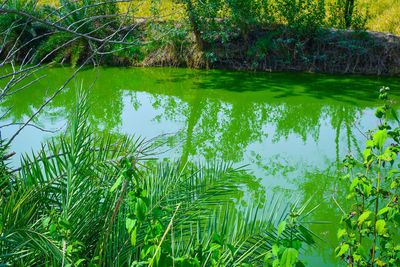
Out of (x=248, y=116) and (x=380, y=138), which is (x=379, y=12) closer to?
(x=248, y=116)

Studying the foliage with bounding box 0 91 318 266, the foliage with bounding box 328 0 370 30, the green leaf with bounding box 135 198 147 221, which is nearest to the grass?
the foliage with bounding box 328 0 370 30

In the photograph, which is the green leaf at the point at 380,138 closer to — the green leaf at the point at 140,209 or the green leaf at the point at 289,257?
the green leaf at the point at 289,257

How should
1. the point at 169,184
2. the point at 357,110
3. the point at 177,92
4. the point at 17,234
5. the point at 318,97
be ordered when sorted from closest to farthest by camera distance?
the point at 17,234
the point at 169,184
the point at 357,110
the point at 318,97
the point at 177,92

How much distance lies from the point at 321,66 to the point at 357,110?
91.6 inches

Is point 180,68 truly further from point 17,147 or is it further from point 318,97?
point 17,147

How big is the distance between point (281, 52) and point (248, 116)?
2.83 metres

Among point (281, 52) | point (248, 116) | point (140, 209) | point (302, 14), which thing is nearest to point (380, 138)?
point (140, 209)

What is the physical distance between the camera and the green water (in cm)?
276

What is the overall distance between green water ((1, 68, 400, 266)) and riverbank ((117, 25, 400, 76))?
0.37 m

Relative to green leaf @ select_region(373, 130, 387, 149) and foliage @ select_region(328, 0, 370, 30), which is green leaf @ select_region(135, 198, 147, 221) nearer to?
green leaf @ select_region(373, 130, 387, 149)

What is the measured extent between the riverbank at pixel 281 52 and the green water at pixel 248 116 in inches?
14.5

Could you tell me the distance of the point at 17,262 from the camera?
106 centimetres

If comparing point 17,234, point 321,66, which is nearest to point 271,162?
point 17,234

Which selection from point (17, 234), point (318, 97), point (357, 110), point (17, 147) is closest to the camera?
point (17, 234)
